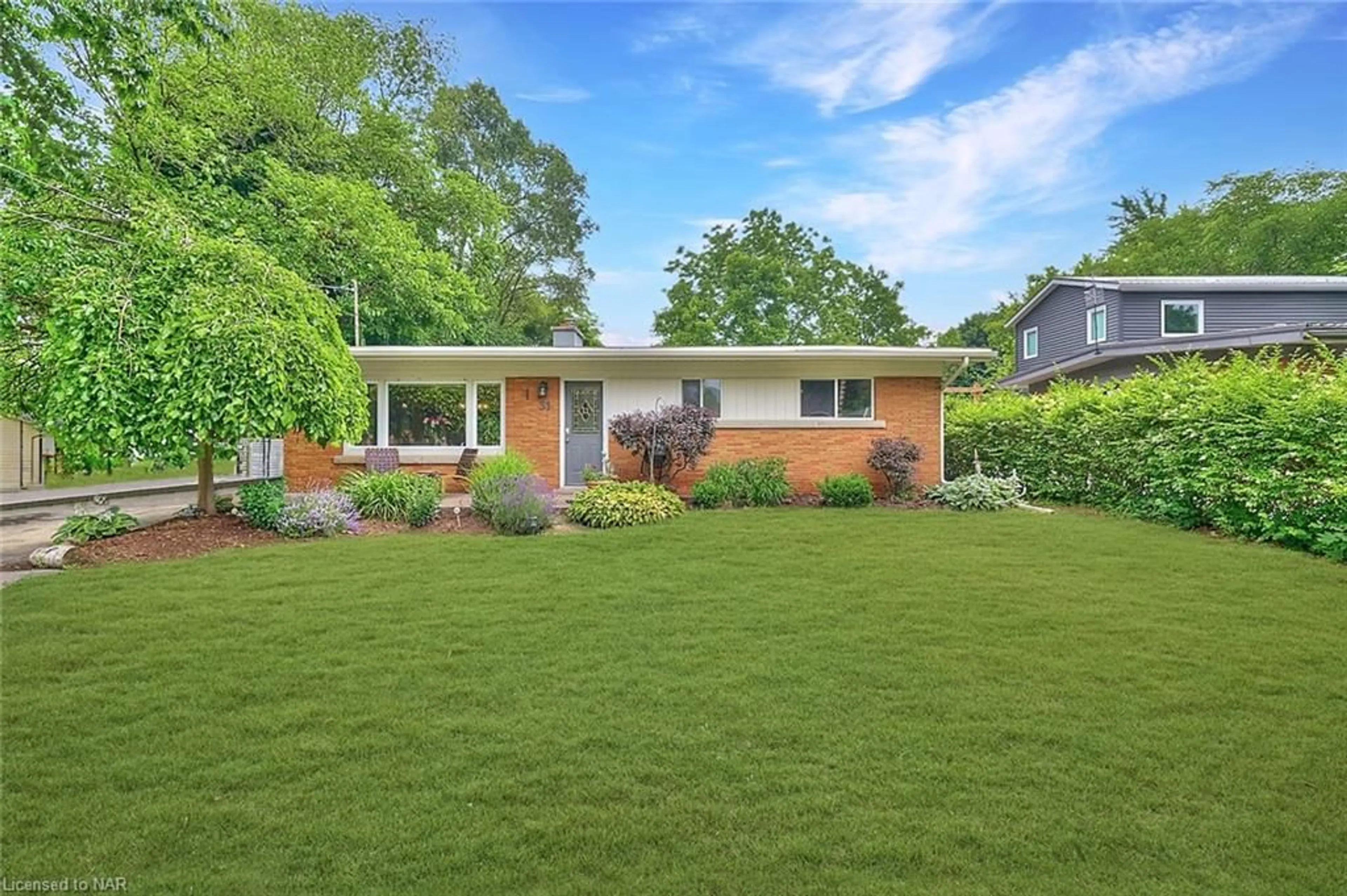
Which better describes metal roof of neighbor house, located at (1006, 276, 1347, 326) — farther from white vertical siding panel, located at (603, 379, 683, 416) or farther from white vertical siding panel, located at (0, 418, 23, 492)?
white vertical siding panel, located at (0, 418, 23, 492)

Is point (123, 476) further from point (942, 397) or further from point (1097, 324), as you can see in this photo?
point (1097, 324)

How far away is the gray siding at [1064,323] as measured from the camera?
1927 cm

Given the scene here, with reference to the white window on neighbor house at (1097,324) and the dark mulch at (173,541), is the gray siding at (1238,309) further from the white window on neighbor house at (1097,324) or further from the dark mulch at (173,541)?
the dark mulch at (173,541)

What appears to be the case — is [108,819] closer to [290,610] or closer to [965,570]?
[290,610]

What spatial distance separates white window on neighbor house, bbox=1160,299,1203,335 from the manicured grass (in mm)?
23035

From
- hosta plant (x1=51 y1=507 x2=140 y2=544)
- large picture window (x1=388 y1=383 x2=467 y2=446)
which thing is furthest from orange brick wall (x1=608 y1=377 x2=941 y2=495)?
hosta plant (x1=51 y1=507 x2=140 y2=544)

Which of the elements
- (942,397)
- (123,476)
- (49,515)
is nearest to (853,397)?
(942,397)

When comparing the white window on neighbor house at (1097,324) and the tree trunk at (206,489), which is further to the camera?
the white window on neighbor house at (1097,324)

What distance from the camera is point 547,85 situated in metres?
12.8

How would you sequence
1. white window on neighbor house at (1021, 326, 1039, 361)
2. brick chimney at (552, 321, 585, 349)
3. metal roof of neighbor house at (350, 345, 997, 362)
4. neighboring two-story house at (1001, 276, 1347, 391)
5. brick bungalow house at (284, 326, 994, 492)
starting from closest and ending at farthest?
1. metal roof of neighbor house at (350, 345, 997, 362)
2. brick bungalow house at (284, 326, 994, 492)
3. brick chimney at (552, 321, 585, 349)
4. neighboring two-story house at (1001, 276, 1347, 391)
5. white window on neighbor house at (1021, 326, 1039, 361)

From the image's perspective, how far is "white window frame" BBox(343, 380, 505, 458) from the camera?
1284 cm

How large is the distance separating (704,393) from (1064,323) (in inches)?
587

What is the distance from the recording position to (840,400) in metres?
12.7

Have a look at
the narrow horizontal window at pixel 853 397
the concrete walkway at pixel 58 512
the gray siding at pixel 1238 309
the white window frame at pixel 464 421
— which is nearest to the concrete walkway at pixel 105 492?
the concrete walkway at pixel 58 512
